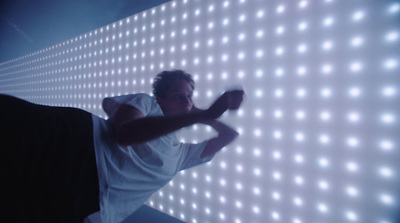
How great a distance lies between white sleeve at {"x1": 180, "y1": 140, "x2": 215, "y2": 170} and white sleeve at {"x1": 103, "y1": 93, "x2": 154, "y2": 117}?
38cm

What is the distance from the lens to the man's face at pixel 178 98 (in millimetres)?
898

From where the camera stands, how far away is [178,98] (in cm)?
90

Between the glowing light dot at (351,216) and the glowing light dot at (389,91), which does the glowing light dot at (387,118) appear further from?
the glowing light dot at (351,216)

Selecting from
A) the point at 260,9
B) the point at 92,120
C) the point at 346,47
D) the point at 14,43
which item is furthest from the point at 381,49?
the point at 14,43

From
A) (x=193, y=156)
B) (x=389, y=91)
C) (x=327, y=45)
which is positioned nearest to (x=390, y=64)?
(x=389, y=91)

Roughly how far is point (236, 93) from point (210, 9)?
0.72 metres

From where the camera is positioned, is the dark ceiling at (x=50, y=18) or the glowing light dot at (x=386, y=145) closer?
the glowing light dot at (x=386, y=145)

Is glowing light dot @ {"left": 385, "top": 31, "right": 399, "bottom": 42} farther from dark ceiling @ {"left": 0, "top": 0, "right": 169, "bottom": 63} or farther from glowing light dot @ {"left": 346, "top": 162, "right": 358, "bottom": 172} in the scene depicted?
dark ceiling @ {"left": 0, "top": 0, "right": 169, "bottom": 63}

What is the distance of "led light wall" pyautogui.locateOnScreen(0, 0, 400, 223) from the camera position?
0.71 meters

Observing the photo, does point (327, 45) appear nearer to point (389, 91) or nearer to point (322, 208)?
point (389, 91)

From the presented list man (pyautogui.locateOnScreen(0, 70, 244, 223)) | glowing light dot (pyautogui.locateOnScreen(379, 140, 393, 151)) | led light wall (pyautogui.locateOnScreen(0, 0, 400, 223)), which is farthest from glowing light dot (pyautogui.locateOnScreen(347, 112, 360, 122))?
man (pyautogui.locateOnScreen(0, 70, 244, 223))

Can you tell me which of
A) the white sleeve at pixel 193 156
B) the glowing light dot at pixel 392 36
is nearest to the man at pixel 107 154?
the white sleeve at pixel 193 156

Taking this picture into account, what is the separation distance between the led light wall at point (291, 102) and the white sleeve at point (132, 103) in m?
0.41

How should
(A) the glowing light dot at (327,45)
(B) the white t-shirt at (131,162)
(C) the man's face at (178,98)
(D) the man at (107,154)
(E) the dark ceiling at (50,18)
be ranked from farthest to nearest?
(E) the dark ceiling at (50,18)
(C) the man's face at (178,98)
(A) the glowing light dot at (327,45)
(B) the white t-shirt at (131,162)
(D) the man at (107,154)
